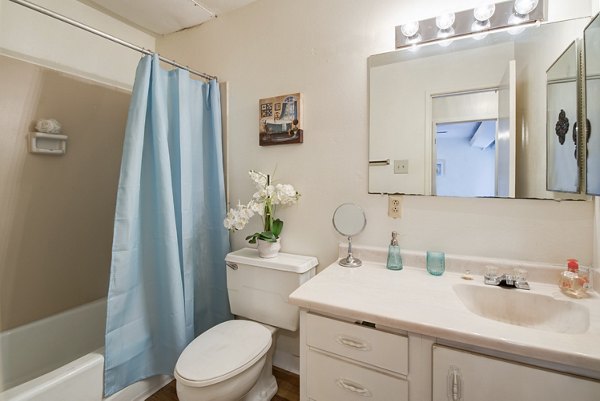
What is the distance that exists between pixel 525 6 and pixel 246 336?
1.85 metres

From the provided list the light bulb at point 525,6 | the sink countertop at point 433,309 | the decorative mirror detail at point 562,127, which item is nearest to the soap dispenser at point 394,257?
the sink countertop at point 433,309

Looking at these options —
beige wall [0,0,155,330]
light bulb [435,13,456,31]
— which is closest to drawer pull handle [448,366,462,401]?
light bulb [435,13,456,31]

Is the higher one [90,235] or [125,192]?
[125,192]

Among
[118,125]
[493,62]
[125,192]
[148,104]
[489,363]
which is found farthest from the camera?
[118,125]

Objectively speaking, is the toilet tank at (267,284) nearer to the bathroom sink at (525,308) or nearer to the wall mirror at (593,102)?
the bathroom sink at (525,308)

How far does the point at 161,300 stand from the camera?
1.47 meters

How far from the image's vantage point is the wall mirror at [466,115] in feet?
3.63

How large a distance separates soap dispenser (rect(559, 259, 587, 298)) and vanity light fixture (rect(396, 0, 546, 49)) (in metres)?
0.95

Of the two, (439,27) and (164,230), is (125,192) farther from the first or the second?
(439,27)

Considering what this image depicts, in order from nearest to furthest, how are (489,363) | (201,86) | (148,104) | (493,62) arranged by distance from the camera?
(489,363)
(493,62)
(148,104)
(201,86)

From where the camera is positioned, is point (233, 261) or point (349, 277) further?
point (233, 261)

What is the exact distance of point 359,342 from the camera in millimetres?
931

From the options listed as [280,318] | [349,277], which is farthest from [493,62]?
[280,318]

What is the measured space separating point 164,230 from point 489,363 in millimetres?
1410
